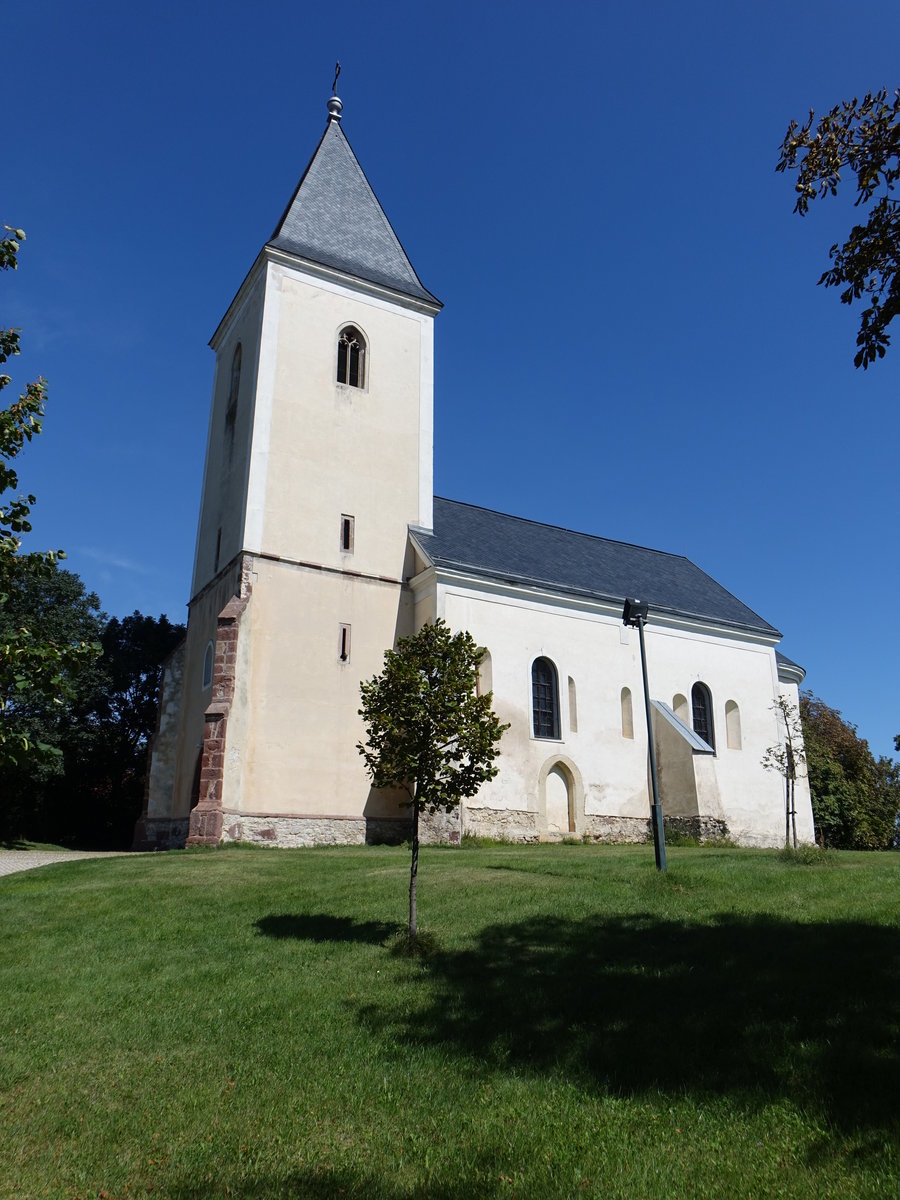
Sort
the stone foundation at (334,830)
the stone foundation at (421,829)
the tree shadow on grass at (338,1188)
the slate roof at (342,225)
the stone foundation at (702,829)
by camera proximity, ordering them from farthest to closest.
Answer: the slate roof at (342,225)
the stone foundation at (702,829)
the stone foundation at (421,829)
the stone foundation at (334,830)
the tree shadow on grass at (338,1188)

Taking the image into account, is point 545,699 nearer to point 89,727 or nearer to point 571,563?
point 571,563

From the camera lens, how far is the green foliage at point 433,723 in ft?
35.4

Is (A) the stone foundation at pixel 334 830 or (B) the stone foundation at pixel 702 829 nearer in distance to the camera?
(A) the stone foundation at pixel 334 830

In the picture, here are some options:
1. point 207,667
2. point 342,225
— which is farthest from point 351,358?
point 207,667

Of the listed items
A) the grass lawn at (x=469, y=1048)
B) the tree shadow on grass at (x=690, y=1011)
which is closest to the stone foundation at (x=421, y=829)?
the grass lawn at (x=469, y=1048)

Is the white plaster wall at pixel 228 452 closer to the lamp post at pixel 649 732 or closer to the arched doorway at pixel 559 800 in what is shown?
the arched doorway at pixel 559 800

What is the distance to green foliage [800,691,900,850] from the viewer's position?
35.9 m

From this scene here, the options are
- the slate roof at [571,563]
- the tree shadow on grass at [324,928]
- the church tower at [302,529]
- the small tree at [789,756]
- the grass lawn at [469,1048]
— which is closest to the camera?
the grass lawn at [469,1048]

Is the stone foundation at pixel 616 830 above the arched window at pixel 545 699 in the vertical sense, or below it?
below

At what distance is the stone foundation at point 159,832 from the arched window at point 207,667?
12.2 ft

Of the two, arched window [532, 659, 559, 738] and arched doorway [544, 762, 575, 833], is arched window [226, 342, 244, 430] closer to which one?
arched window [532, 659, 559, 738]

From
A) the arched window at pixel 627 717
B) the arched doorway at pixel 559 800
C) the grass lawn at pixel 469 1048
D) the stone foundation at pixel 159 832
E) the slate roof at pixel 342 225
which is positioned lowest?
the grass lawn at pixel 469 1048

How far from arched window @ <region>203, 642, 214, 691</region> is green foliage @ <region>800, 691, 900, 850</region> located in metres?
22.0

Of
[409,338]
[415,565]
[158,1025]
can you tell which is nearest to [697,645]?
[415,565]
